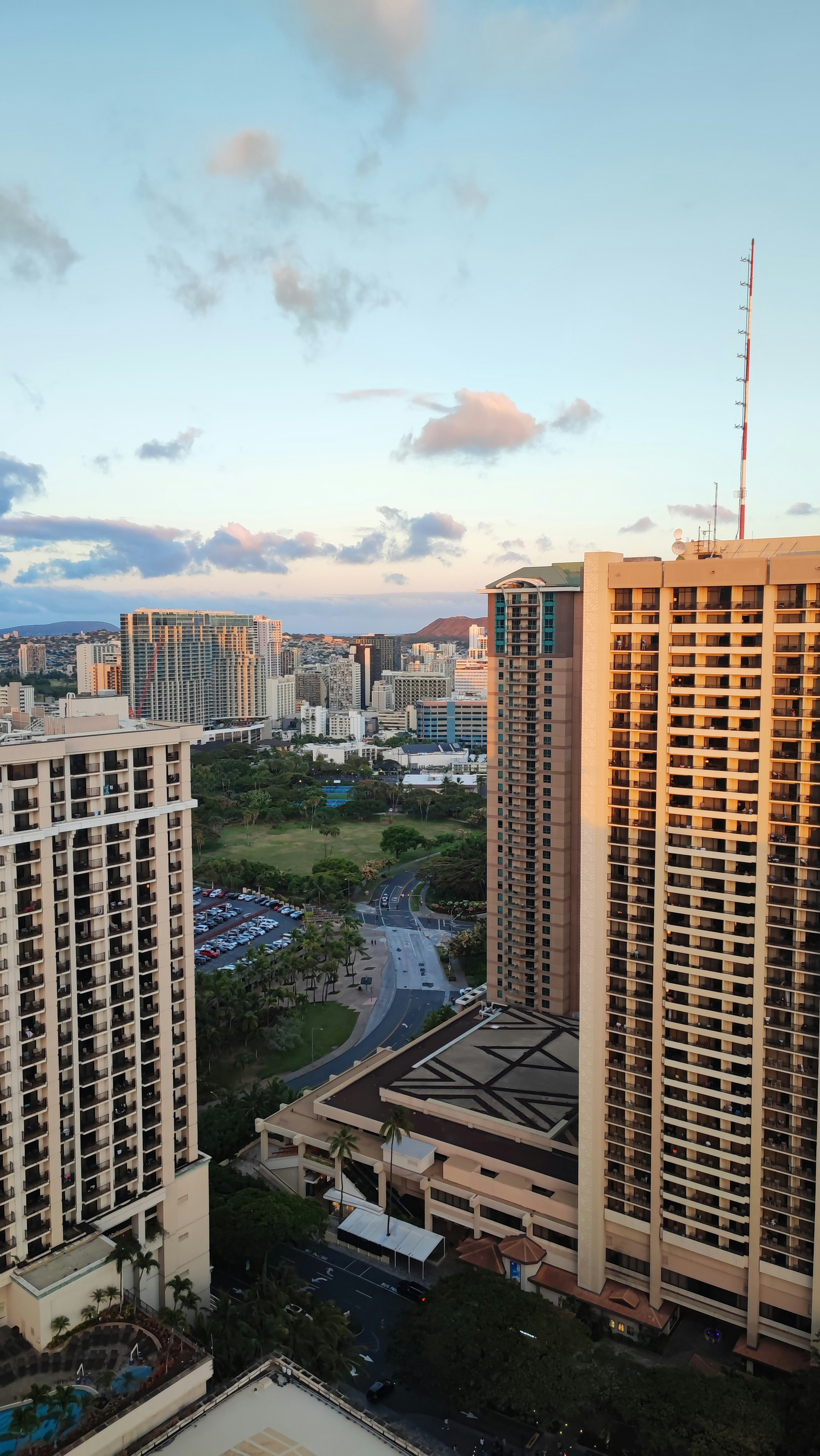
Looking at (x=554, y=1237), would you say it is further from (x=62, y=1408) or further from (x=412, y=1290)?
(x=62, y=1408)

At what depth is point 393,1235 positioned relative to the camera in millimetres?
37062

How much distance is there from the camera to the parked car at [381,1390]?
29.3 meters

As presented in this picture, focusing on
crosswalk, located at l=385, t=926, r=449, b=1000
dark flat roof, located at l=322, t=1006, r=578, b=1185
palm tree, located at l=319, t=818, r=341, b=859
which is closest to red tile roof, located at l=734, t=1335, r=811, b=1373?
dark flat roof, located at l=322, t=1006, r=578, b=1185

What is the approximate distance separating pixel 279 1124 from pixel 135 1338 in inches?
668

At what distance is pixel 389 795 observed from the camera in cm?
13600

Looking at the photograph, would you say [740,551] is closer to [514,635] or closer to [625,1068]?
[625,1068]

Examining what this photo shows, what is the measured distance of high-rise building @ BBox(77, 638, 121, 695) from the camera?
609ft

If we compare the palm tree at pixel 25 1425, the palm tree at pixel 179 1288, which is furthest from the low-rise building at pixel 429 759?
the palm tree at pixel 25 1425

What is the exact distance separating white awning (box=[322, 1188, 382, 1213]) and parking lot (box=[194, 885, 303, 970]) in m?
30.9

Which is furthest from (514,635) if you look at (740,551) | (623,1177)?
(623,1177)

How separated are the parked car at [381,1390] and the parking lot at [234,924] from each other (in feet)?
136

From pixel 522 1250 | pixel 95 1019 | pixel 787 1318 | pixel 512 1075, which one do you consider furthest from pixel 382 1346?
pixel 95 1019

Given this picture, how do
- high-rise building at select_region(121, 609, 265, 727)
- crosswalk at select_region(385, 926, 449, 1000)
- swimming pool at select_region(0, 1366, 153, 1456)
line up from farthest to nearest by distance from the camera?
high-rise building at select_region(121, 609, 265, 727), crosswalk at select_region(385, 926, 449, 1000), swimming pool at select_region(0, 1366, 153, 1456)

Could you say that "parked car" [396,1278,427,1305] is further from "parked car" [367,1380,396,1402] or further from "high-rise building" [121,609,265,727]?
"high-rise building" [121,609,265,727]
